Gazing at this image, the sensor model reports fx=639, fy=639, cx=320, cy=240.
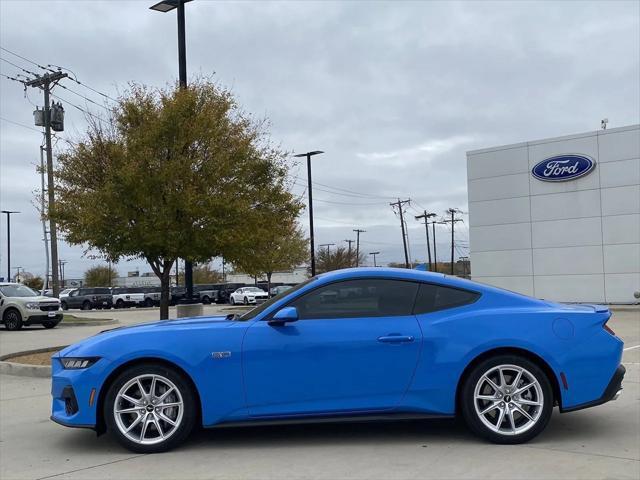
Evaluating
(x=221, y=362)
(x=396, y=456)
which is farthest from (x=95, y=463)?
(x=396, y=456)

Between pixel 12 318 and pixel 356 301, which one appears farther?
pixel 12 318

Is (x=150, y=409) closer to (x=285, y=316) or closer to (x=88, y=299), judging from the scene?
(x=285, y=316)

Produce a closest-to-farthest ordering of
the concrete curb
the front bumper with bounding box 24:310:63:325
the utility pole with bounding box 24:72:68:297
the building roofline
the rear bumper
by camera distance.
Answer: the rear bumper → the concrete curb → the front bumper with bounding box 24:310:63:325 → the building roofline → the utility pole with bounding box 24:72:68:297

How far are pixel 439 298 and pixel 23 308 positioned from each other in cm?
1853

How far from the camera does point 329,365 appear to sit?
203 inches

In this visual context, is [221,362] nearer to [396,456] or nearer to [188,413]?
[188,413]

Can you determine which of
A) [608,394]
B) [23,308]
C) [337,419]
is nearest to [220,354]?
[337,419]

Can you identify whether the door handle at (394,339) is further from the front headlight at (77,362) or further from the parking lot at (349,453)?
the front headlight at (77,362)

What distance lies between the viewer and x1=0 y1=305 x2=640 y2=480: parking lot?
4.64 metres

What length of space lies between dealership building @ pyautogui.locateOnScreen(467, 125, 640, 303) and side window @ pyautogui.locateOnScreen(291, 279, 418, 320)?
22.6 meters

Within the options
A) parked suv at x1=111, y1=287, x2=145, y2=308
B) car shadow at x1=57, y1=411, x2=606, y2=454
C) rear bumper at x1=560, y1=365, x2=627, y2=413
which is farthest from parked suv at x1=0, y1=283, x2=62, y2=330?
parked suv at x1=111, y1=287, x2=145, y2=308

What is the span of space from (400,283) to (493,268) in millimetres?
23937

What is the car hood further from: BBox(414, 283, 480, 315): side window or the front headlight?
BBox(414, 283, 480, 315): side window

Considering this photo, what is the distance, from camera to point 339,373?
516 cm
